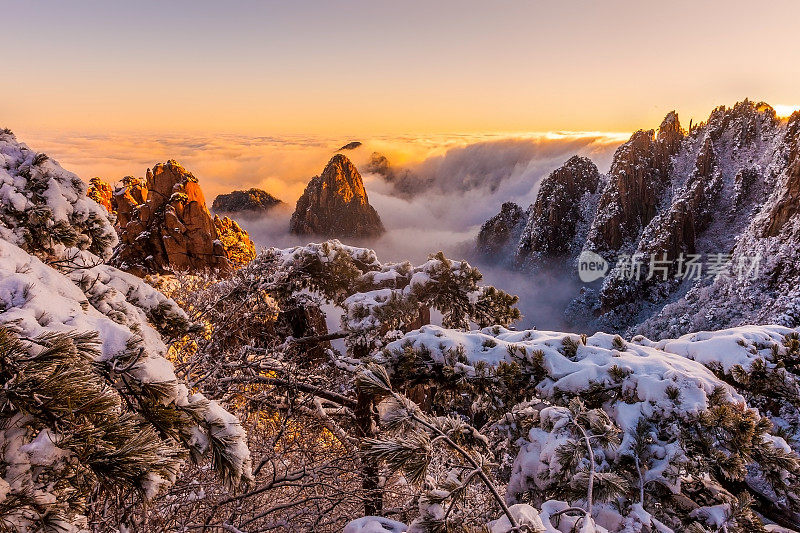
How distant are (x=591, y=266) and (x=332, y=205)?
242 feet

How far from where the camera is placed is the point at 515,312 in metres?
7.83

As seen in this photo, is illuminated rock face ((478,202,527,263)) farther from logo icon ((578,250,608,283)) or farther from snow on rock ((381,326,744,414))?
snow on rock ((381,326,744,414))

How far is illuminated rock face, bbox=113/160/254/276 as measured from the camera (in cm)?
3112

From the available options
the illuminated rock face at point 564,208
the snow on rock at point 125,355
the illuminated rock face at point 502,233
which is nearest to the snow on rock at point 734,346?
the snow on rock at point 125,355

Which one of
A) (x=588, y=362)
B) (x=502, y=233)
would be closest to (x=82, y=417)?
(x=588, y=362)

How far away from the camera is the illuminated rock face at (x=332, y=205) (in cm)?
12281

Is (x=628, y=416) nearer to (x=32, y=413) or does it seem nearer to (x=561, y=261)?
(x=32, y=413)

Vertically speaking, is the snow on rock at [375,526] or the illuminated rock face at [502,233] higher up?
the snow on rock at [375,526]

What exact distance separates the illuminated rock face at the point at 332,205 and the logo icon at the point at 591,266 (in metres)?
66.7


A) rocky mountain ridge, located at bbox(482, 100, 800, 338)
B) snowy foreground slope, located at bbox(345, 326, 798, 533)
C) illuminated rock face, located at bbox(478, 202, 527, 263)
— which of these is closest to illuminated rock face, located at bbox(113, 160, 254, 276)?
snowy foreground slope, located at bbox(345, 326, 798, 533)

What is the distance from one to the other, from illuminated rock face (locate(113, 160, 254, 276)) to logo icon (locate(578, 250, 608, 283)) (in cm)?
8393

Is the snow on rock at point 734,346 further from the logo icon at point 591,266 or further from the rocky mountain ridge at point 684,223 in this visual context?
the logo icon at point 591,266

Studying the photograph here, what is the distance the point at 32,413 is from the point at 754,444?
4.58 m

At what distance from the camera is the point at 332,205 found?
4833 inches
